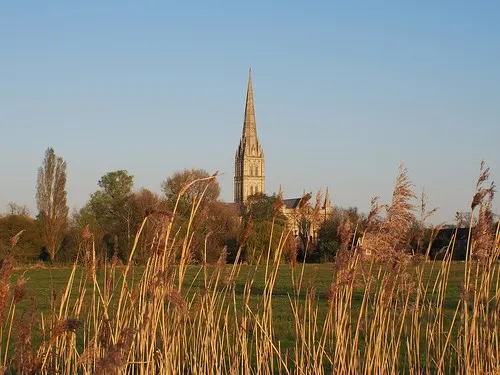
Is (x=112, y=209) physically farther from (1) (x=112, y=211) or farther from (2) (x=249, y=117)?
(2) (x=249, y=117)

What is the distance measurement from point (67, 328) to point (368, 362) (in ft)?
8.24

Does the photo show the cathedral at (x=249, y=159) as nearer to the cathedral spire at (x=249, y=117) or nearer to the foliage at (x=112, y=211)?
the cathedral spire at (x=249, y=117)

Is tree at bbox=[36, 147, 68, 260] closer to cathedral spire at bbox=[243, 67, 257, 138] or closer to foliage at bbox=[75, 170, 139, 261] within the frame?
foliage at bbox=[75, 170, 139, 261]

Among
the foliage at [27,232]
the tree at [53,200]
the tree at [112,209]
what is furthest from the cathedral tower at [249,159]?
the foliage at [27,232]

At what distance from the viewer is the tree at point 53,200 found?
46.5m

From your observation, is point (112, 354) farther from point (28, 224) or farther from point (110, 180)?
point (110, 180)

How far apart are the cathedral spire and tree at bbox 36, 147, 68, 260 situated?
3613 inches

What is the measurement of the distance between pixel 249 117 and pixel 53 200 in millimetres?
94774

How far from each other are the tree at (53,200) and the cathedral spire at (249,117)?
9177 centimetres

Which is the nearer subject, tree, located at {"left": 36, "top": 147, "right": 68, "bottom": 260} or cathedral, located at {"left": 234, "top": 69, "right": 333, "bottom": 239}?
tree, located at {"left": 36, "top": 147, "right": 68, "bottom": 260}

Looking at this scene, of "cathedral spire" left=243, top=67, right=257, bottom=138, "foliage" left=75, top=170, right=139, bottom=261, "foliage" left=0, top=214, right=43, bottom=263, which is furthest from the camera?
"cathedral spire" left=243, top=67, right=257, bottom=138

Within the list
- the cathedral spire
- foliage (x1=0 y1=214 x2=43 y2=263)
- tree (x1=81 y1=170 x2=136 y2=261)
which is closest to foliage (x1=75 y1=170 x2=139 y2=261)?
tree (x1=81 y1=170 x2=136 y2=261)

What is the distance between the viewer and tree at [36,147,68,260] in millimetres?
46531

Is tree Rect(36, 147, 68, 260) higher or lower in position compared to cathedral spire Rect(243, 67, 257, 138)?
lower
